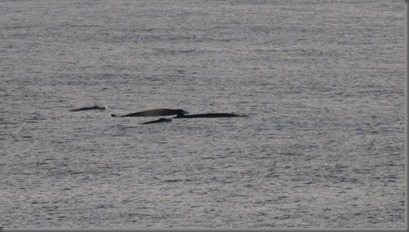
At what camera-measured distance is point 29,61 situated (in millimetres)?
5383

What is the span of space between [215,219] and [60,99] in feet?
5.95

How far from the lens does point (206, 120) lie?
417 cm

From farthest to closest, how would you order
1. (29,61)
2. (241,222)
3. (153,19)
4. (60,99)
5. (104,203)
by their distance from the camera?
1. (153,19)
2. (29,61)
3. (60,99)
4. (104,203)
5. (241,222)

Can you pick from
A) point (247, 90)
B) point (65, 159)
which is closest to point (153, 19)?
point (247, 90)

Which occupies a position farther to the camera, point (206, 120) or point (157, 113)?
point (157, 113)

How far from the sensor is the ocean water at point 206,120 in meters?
3.04

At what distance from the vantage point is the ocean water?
120 inches

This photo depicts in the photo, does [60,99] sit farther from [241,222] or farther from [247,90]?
[241,222]

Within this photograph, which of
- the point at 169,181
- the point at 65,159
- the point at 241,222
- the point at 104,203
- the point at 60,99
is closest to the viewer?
the point at 241,222

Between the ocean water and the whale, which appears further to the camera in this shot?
the whale

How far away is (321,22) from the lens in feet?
21.1

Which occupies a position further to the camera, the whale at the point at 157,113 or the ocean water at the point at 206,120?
the whale at the point at 157,113

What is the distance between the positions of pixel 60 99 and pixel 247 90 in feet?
2.64

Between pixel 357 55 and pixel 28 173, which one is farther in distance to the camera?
pixel 357 55
